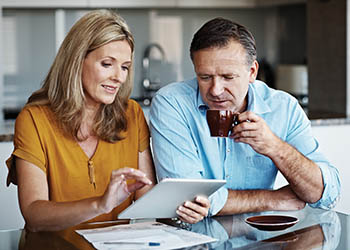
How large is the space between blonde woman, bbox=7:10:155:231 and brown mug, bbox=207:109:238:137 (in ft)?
1.07

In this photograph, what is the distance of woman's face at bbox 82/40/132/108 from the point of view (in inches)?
84.4

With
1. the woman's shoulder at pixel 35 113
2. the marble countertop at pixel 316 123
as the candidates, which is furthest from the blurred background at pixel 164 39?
the woman's shoulder at pixel 35 113

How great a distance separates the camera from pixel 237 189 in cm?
230

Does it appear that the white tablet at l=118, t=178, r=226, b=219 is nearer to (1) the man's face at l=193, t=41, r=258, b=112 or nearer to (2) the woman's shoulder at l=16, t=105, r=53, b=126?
(1) the man's face at l=193, t=41, r=258, b=112

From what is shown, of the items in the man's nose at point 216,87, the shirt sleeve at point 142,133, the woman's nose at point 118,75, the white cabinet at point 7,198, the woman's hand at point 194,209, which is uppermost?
the woman's nose at point 118,75

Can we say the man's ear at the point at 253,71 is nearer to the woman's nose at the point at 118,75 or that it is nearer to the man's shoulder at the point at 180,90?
the man's shoulder at the point at 180,90

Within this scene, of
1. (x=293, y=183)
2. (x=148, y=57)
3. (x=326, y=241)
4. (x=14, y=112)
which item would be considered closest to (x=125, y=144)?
(x=293, y=183)

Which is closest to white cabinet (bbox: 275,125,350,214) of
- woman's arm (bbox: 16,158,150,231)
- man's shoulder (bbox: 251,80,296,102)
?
man's shoulder (bbox: 251,80,296,102)

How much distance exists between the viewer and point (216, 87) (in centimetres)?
212

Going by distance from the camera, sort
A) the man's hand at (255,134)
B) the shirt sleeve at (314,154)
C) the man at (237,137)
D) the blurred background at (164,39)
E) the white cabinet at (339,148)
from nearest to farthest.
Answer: the man's hand at (255,134)
the man at (237,137)
the shirt sleeve at (314,154)
the white cabinet at (339,148)
the blurred background at (164,39)

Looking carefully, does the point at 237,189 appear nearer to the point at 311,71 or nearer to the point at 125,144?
the point at 125,144

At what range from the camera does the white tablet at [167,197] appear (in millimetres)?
1725

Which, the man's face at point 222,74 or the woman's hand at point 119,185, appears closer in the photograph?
the woman's hand at point 119,185

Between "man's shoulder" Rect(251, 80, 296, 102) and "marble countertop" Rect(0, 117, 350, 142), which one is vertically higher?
"man's shoulder" Rect(251, 80, 296, 102)
